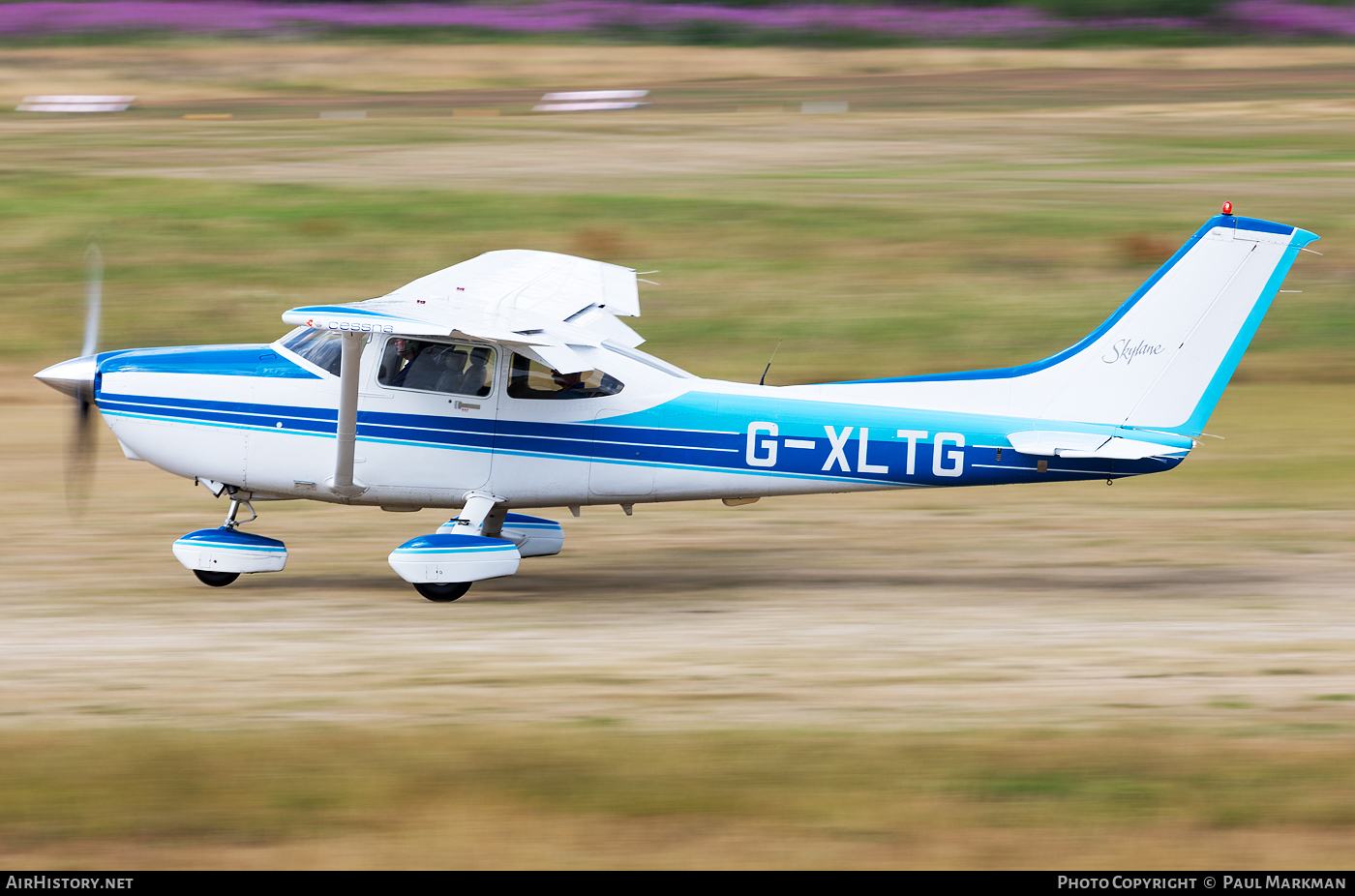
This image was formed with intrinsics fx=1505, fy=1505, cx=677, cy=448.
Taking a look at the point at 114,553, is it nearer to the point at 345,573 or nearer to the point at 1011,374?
the point at 345,573

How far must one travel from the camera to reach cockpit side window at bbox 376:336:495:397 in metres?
11.5

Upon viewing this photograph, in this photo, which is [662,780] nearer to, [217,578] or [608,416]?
[608,416]

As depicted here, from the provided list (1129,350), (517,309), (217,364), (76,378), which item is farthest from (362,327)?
(1129,350)

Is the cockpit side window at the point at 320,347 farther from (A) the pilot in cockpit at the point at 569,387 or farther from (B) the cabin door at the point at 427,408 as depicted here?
(A) the pilot in cockpit at the point at 569,387

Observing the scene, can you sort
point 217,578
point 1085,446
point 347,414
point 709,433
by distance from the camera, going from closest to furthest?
point 347,414 → point 1085,446 → point 709,433 → point 217,578

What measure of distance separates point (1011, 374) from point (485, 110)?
92.7 feet

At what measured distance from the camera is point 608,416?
11562 millimetres

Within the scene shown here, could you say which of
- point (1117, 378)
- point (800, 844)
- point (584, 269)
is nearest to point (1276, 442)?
point (1117, 378)

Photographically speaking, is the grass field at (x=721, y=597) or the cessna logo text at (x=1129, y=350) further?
the cessna logo text at (x=1129, y=350)

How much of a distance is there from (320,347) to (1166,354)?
6.45m

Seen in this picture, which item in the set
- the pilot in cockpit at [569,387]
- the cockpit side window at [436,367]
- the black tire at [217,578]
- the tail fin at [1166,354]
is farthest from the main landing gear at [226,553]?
the tail fin at [1166,354]

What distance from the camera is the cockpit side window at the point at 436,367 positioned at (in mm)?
11484

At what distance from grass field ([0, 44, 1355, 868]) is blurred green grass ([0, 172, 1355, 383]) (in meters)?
0.09

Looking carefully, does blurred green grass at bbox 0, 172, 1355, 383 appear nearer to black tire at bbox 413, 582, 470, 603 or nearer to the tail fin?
the tail fin
